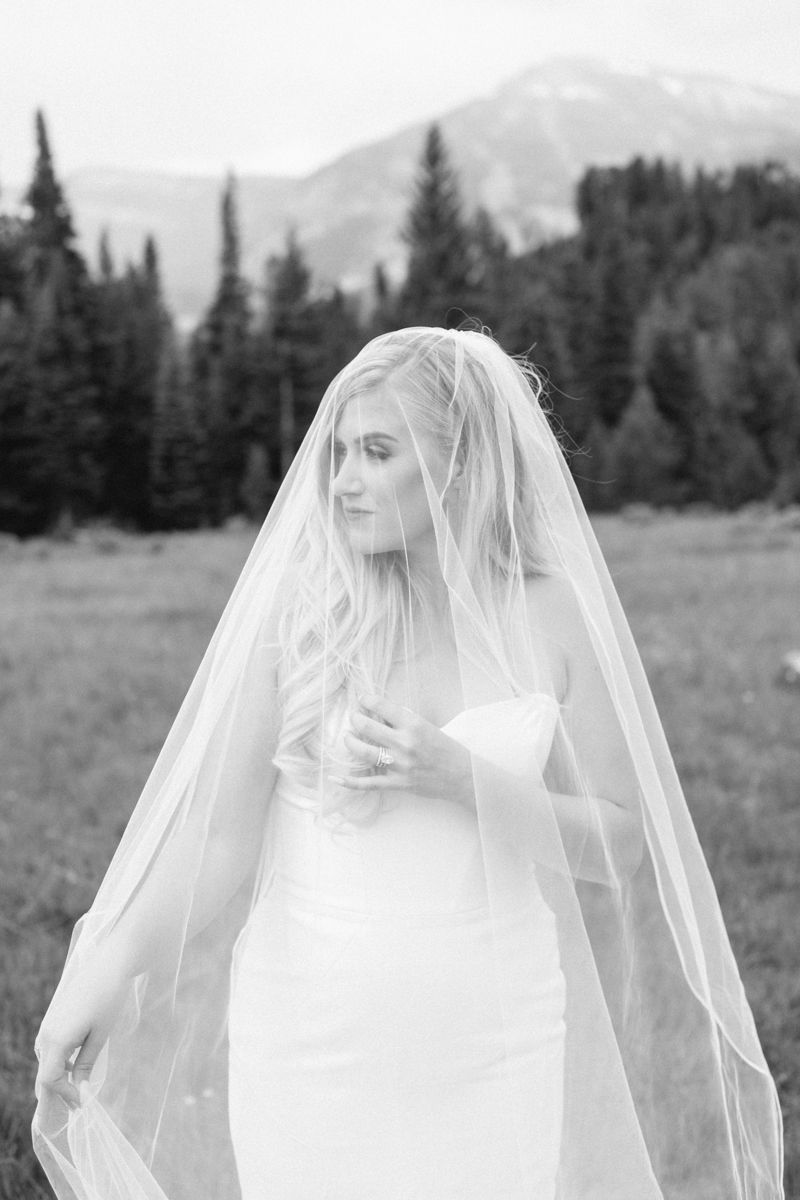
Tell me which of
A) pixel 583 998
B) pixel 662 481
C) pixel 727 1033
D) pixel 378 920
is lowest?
pixel 662 481

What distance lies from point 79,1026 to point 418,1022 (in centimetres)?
63

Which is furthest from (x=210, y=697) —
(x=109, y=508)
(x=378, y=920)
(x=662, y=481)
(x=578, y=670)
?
(x=662, y=481)

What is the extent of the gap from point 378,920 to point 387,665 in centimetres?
50

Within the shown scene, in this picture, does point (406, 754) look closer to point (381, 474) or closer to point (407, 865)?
point (407, 865)

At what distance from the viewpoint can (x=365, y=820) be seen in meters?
2.28

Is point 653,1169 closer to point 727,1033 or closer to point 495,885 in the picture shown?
point 727,1033

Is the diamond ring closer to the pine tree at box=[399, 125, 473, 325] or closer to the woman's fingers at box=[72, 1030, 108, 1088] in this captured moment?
the woman's fingers at box=[72, 1030, 108, 1088]

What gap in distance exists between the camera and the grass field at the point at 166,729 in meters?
4.34

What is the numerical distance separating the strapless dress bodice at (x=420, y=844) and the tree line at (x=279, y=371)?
4021cm

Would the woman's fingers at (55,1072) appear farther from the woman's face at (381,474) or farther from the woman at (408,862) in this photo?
the woman's face at (381,474)

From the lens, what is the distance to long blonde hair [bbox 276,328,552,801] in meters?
2.36

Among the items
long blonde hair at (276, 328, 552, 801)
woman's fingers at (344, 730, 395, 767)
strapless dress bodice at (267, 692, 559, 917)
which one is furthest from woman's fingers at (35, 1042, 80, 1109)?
woman's fingers at (344, 730, 395, 767)

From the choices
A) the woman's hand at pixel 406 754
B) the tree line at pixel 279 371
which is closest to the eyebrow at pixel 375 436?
the woman's hand at pixel 406 754

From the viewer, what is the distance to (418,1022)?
7.47ft
